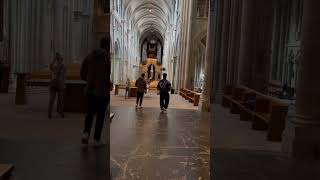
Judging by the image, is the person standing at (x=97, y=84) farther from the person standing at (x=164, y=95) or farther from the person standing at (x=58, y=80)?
the person standing at (x=164, y=95)

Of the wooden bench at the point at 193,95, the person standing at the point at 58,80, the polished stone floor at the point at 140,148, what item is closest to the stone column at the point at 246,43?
the polished stone floor at the point at 140,148

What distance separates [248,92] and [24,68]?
0.44 metres

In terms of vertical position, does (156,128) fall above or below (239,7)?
below

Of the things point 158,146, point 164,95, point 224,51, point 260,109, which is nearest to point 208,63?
point 224,51

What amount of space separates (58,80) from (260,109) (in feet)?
1.31

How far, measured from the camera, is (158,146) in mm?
986

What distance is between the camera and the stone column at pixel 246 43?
2.48ft

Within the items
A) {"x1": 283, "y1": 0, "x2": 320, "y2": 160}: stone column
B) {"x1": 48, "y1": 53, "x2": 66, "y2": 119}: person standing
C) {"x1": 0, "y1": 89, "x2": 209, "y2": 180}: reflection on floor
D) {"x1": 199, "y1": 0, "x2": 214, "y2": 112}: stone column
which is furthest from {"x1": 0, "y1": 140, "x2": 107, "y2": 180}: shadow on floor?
{"x1": 283, "y1": 0, "x2": 320, "y2": 160}: stone column

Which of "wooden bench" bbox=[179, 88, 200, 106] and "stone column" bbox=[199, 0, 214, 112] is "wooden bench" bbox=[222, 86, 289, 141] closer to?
"stone column" bbox=[199, 0, 214, 112]

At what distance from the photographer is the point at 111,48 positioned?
2.64 ft

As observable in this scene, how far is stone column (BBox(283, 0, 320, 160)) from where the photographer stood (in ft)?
2.25

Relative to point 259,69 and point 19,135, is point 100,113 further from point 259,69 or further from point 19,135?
point 259,69

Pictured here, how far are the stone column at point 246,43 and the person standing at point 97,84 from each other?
0.25m

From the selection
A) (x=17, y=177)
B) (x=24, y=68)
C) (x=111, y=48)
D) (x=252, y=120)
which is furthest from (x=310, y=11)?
(x=17, y=177)
